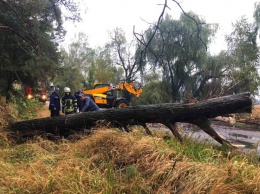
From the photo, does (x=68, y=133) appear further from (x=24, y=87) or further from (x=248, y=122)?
(x=248, y=122)

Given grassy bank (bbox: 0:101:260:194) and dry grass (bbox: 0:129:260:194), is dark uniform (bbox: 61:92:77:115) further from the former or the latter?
dry grass (bbox: 0:129:260:194)

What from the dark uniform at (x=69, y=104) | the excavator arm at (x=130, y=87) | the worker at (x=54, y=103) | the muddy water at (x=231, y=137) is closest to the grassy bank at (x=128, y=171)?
the muddy water at (x=231, y=137)

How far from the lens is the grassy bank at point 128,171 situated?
3418 millimetres

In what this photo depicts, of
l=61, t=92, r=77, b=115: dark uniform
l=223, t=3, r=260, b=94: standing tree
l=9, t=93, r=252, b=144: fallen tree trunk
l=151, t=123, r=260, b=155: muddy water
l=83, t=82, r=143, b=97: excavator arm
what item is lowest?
l=151, t=123, r=260, b=155: muddy water

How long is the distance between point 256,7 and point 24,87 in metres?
17.2

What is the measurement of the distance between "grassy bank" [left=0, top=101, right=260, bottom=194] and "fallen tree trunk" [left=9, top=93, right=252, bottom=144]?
0.96 m

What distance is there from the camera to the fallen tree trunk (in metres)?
5.50

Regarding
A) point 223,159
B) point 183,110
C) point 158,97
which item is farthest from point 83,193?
point 158,97

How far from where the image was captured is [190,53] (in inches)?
806

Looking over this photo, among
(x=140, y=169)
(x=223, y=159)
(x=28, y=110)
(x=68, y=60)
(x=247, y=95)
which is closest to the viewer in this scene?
(x=140, y=169)

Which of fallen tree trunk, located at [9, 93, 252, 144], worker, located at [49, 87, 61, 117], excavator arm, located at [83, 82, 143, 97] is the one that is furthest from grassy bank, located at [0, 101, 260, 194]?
excavator arm, located at [83, 82, 143, 97]

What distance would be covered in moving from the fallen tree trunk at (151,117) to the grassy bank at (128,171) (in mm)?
964

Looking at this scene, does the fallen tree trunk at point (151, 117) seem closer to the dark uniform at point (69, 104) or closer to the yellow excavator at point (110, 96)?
the dark uniform at point (69, 104)

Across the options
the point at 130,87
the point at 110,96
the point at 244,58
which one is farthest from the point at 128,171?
the point at 244,58
